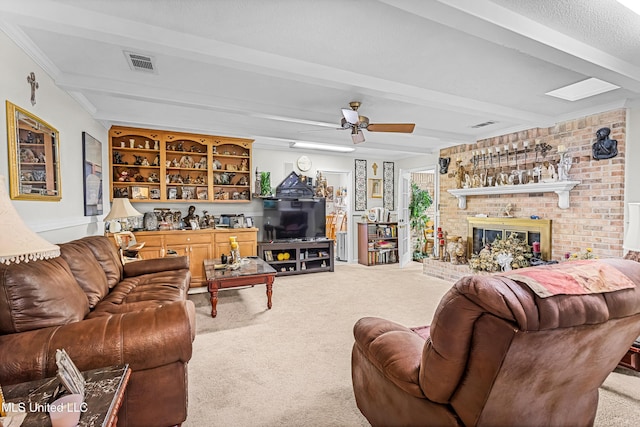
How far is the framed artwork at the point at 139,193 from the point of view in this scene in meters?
4.82

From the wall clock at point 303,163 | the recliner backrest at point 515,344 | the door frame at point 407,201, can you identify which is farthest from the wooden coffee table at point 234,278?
the door frame at point 407,201

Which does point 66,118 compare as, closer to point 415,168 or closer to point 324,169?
point 324,169

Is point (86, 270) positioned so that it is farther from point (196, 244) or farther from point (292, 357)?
point (196, 244)

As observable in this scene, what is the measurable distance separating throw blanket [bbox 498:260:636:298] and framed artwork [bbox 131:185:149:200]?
16.6 feet

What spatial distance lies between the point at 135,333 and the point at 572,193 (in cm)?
486

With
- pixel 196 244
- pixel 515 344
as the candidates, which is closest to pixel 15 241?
pixel 515 344

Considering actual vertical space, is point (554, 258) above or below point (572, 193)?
below

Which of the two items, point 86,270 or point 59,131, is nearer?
point 86,270

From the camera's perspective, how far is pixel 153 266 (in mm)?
3523

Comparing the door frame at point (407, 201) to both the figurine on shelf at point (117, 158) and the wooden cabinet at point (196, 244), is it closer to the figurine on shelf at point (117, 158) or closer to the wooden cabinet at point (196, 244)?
the wooden cabinet at point (196, 244)

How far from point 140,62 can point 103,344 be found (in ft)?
7.30

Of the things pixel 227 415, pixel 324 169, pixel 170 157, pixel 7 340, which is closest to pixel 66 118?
pixel 170 157

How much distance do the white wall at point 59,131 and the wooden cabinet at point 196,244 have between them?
68 centimetres

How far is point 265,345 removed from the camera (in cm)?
274
